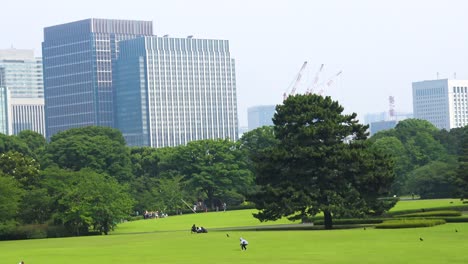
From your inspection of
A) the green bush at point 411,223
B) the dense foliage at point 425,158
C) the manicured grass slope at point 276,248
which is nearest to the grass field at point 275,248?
the manicured grass slope at point 276,248

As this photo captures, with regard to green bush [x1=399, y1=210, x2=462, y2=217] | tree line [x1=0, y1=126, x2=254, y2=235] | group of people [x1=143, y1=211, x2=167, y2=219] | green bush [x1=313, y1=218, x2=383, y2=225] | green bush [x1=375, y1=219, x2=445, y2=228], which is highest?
tree line [x1=0, y1=126, x2=254, y2=235]

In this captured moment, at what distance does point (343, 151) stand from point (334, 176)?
2.25 metres

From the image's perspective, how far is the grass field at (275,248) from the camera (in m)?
50.2

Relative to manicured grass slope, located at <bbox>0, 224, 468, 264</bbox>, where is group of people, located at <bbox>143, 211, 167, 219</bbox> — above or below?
below

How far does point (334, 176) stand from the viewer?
262ft

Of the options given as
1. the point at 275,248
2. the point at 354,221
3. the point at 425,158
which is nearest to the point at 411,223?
the point at 354,221

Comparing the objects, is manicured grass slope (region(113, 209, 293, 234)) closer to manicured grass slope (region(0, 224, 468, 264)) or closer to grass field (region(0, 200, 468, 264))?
grass field (region(0, 200, 468, 264))

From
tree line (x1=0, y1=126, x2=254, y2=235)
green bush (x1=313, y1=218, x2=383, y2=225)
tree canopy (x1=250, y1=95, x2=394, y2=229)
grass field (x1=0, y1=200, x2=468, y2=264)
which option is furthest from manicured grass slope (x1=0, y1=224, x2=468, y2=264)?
tree line (x1=0, y1=126, x2=254, y2=235)

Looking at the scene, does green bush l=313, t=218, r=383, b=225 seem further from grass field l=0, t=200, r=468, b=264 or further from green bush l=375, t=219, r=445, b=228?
green bush l=375, t=219, r=445, b=228

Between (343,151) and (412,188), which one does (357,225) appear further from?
(412,188)

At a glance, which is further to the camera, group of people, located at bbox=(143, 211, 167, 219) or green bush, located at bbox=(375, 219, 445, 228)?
group of people, located at bbox=(143, 211, 167, 219)

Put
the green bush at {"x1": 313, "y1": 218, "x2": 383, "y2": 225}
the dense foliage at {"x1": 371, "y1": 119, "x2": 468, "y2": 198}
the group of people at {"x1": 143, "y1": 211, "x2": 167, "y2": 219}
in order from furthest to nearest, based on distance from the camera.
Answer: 1. the group of people at {"x1": 143, "y1": 211, "x2": 167, "y2": 219}
2. the dense foliage at {"x1": 371, "y1": 119, "x2": 468, "y2": 198}
3. the green bush at {"x1": 313, "y1": 218, "x2": 383, "y2": 225}

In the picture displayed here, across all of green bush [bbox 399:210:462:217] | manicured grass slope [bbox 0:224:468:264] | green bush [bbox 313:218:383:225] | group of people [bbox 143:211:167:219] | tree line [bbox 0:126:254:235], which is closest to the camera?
manicured grass slope [bbox 0:224:468:264]

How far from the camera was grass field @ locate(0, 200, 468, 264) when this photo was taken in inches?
1975
